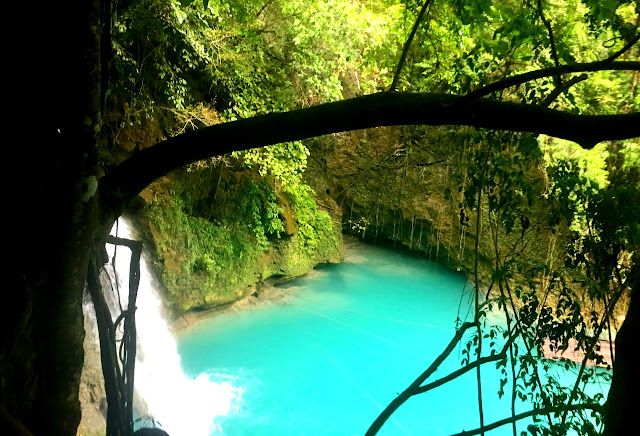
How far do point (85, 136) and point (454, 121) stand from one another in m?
1.42

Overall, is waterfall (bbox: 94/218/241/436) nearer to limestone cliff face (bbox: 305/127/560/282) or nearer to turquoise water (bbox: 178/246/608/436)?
turquoise water (bbox: 178/246/608/436)

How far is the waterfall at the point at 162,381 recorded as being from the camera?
5367 mm

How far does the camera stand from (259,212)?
7.71 metres

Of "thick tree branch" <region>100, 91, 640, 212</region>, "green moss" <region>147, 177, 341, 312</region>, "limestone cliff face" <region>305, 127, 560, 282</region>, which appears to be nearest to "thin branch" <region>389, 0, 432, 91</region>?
"thick tree branch" <region>100, 91, 640, 212</region>

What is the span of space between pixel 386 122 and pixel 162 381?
558cm

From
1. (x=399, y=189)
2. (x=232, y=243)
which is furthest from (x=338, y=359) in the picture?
(x=399, y=189)

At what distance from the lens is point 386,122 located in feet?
5.51

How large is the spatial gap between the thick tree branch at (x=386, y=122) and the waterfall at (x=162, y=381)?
379 cm

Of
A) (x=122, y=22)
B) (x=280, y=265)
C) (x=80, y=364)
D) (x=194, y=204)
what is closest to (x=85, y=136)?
→ (x=80, y=364)

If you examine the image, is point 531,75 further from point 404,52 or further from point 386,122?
point 404,52

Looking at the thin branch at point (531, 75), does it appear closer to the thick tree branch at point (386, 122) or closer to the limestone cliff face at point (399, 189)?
the thick tree branch at point (386, 122)

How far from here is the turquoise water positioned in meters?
5.86

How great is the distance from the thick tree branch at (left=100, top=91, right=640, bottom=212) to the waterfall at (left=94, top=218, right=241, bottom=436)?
3.79 metres

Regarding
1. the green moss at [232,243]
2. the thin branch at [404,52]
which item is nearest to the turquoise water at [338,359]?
the green moss at [232,243]
